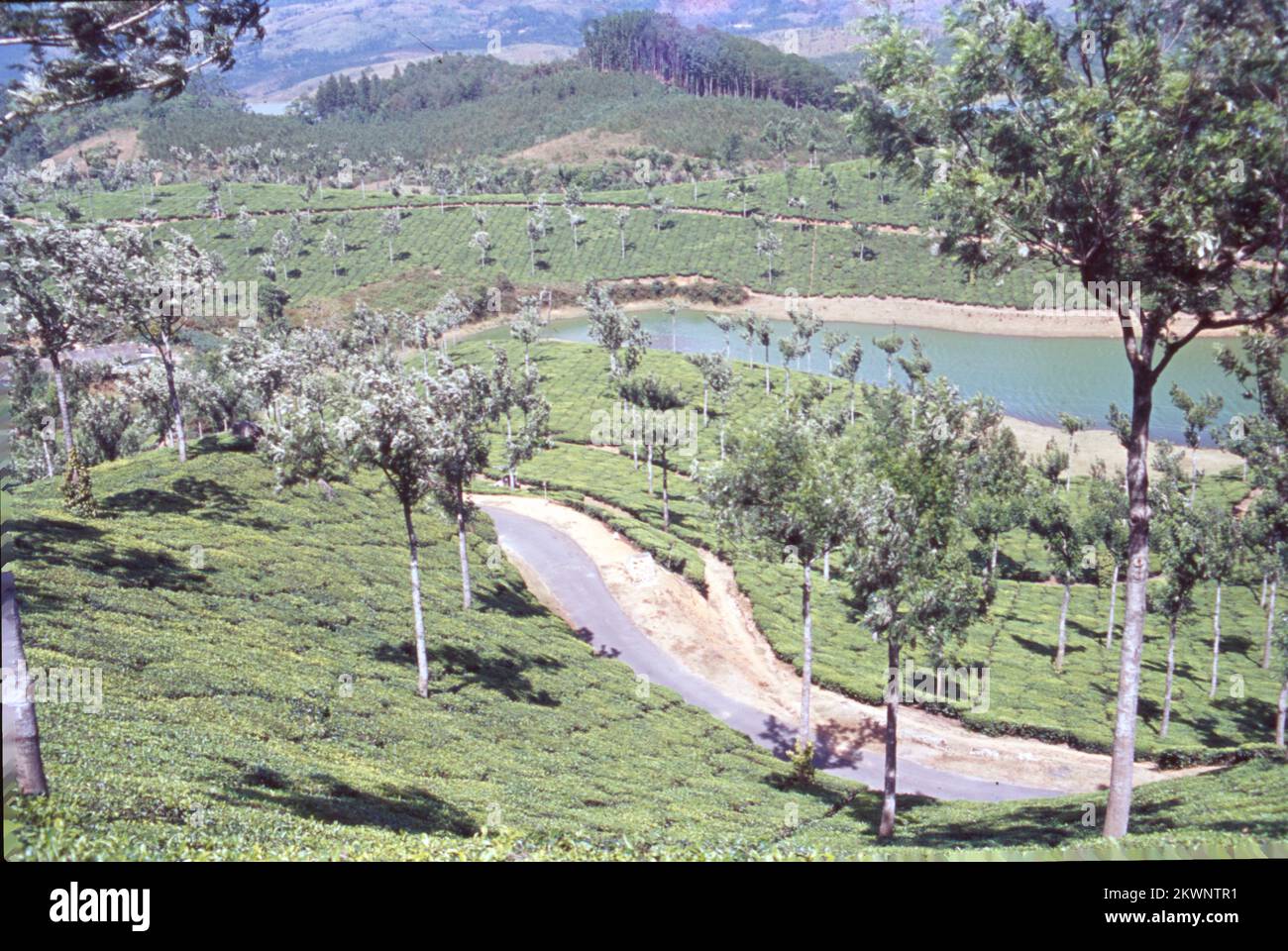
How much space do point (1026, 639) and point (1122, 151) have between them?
1650 inches

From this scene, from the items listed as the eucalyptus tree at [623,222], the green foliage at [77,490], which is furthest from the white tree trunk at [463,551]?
the eucalyptus tree at [623,222]

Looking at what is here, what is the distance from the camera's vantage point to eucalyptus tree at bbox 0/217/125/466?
3391cm

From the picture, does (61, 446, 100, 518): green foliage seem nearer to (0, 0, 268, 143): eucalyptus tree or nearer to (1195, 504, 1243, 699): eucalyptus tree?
(0, 0, 268, 143): eucalyptus tree

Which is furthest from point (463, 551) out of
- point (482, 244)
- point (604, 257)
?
point (604, 257)

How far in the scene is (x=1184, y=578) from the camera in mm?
38281

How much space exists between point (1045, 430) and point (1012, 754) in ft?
246

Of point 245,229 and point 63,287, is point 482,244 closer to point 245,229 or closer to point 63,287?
point 245,229

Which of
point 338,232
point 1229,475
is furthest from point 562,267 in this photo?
point 1229,475

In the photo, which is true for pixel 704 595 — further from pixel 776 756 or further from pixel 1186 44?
pixel 1186 44

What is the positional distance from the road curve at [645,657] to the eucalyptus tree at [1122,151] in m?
18.1

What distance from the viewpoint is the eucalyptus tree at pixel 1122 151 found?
13094mm

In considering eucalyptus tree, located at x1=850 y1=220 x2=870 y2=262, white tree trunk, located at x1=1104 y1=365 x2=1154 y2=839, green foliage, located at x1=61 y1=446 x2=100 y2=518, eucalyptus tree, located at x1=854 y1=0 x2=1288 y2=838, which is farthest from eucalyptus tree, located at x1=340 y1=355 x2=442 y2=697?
eucalyptus tree, located at x1=850 y1=220 x2=870 y2=262

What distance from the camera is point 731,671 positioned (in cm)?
4088

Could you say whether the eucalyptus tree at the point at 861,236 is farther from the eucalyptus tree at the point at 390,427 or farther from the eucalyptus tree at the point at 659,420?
the eucalyptus tree at the point at 390,427
